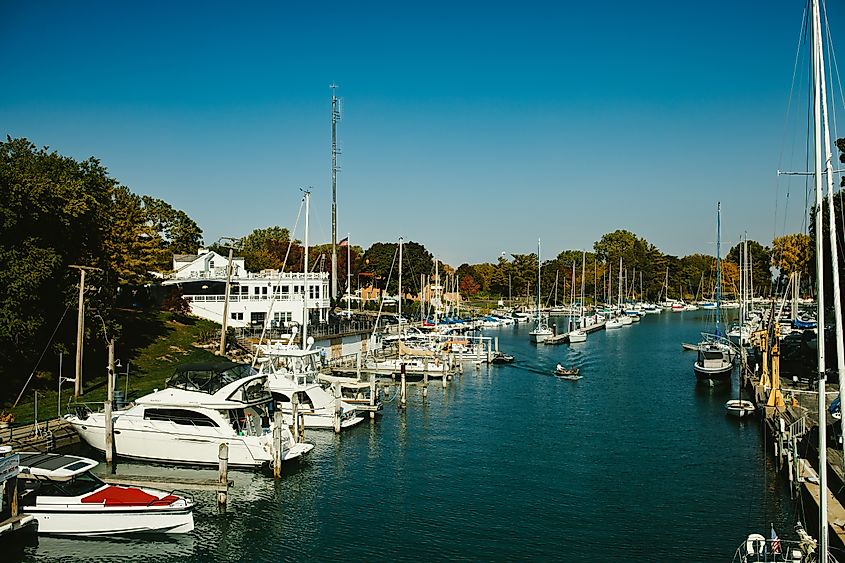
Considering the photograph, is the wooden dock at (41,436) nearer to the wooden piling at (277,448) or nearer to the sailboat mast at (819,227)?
the wooden piling at (277,448)

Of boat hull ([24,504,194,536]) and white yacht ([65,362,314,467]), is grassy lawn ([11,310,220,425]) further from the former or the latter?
boat hull ([24,504,194,536])

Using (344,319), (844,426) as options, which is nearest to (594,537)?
(844,426)

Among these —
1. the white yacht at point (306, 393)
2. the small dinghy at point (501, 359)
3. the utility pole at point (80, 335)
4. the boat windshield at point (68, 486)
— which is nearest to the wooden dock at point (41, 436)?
the boat windshield at point (68, 486)

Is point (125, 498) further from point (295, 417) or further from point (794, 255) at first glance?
point (794, 255)

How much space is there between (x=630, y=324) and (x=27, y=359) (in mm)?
110605

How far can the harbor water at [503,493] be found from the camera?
78.8 ft

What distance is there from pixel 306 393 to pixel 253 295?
3244cm

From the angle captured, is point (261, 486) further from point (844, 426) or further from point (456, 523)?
point (844, 426)

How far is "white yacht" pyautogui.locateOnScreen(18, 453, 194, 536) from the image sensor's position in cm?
2398

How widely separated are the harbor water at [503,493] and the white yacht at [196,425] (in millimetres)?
906

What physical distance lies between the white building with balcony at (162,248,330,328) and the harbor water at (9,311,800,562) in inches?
871

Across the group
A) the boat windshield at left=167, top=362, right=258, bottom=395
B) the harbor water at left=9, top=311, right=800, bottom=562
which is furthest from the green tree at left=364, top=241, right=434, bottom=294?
the boat windshield at left=167, top=362, right=258, bottom=395

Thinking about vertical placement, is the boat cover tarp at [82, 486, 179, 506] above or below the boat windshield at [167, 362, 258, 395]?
below

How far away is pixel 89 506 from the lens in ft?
79.0
